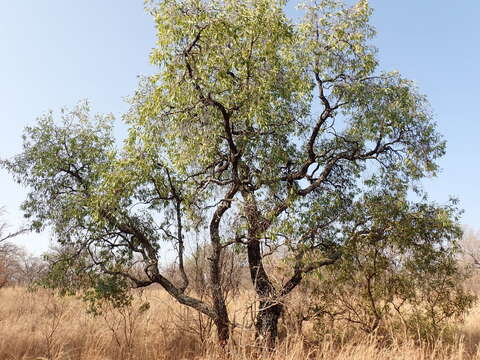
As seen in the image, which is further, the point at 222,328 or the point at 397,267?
the point at 397,267

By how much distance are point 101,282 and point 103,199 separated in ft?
8.88

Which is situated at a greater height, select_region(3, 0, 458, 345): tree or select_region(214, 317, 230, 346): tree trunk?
select_region(3, 0, 458, 345): tree

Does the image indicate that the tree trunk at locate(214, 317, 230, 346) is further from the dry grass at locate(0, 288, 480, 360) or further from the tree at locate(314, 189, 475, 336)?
the tree at locate(314, 189, 475, 336)

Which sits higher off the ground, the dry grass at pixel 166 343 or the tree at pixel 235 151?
the tree at pixel 235 151

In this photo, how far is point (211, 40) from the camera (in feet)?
30.5

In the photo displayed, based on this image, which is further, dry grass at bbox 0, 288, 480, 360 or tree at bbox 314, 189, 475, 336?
tree at bbox 314, 189, 475, 336

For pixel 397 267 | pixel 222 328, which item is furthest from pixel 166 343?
pixel 397 267

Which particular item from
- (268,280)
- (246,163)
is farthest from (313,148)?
(268,280)

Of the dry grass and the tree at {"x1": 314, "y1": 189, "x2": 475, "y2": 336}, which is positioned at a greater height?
the tree at {"x1": 314, "y1": 189, "x2": 475, "y2": 336}

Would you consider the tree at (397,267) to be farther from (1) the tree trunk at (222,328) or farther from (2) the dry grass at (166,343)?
(1) the tree trunk at (222,328)

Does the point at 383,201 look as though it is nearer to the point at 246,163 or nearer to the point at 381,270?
the point at 381,270

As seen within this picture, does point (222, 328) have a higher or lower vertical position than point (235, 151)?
lower

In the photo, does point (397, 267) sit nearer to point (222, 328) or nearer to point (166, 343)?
point (222, 328)

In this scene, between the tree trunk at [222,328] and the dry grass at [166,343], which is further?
the tree trunk at [222,328]
